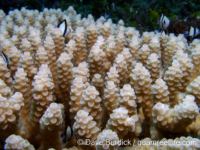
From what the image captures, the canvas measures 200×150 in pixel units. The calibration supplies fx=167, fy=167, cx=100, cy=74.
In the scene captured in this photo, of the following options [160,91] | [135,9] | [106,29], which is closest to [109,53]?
[106,29]

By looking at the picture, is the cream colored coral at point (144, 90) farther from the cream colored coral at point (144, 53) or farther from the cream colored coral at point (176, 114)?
the cream colored coral at point (144, 53)

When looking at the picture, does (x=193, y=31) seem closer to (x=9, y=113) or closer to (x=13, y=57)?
(x=13, y=57)

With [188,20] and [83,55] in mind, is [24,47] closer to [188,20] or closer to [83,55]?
[83,55]

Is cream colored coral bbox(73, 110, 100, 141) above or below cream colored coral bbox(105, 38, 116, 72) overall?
below

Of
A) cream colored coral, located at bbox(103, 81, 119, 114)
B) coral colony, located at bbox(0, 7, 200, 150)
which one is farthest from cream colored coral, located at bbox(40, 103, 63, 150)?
cream colored coral, located at bbox(103, 81, 119, 114)

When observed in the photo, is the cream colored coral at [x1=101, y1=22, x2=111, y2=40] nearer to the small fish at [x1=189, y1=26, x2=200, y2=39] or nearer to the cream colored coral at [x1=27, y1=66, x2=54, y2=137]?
the cream colored coral at [x1=27, y1=66, x2=54, y2=137]

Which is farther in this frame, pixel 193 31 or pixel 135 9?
pixel 135 9
